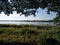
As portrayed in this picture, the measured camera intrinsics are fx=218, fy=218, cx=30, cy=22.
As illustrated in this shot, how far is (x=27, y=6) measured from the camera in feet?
45.2

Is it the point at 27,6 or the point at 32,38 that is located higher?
the point at 27,6

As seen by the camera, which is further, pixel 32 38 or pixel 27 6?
pixel 32 38

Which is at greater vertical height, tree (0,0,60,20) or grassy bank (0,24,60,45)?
tree (0,0,60,20)

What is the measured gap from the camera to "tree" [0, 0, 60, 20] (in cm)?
1283

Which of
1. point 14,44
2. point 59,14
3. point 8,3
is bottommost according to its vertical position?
point 14,44

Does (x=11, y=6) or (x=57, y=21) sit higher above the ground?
(x=11, y=6)

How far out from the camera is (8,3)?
1349 centimetres

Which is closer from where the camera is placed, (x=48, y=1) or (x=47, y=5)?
(x=48, y=1)

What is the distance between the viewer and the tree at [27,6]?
12.8 meters

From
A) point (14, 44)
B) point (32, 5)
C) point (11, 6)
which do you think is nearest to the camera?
point (14, 44)

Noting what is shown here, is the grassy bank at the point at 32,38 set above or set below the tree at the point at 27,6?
below

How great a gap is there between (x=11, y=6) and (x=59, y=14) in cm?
323

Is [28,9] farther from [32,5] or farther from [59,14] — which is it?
[59,14]

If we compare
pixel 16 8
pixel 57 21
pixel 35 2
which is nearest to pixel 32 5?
pixel 35 2
